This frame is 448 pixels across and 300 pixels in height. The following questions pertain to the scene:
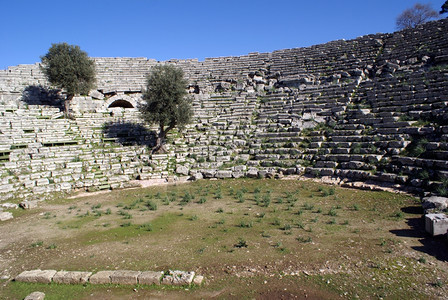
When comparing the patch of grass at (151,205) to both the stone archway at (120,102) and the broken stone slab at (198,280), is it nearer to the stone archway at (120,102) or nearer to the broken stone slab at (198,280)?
the broken stone slab at (198,280)

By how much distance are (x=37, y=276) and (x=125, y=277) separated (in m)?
1.94

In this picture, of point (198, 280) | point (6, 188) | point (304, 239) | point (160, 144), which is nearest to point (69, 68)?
point (160, 144)

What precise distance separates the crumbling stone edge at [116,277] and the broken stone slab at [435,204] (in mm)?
6763

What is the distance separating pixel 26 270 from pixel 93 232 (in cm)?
217

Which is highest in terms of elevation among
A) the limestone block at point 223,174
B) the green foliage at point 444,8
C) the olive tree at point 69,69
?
the green foliage at point 444,8

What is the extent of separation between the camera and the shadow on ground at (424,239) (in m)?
5.94

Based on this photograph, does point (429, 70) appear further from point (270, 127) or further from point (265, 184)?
point (265, 184)

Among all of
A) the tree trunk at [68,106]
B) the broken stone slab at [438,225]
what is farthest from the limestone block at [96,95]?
the broken stone slab at [438,225]

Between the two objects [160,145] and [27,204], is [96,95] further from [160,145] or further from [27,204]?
[27,204]

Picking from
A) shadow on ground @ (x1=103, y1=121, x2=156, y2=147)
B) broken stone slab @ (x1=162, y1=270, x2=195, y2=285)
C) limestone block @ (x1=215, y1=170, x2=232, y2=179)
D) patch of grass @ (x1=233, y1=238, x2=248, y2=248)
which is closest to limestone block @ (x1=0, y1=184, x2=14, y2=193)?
shadow on ground @ (x1=103, y1=121, x2=156, y2=147)

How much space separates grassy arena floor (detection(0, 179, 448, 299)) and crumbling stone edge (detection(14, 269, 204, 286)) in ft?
0.46

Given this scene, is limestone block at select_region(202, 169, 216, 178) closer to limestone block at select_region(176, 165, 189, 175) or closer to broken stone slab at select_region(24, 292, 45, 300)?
limestone block at select_region(176, 165, 189, 175)

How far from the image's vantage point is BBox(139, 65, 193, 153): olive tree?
15.8 meters

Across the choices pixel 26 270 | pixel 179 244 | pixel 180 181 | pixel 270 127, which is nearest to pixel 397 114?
pixel 270 127
